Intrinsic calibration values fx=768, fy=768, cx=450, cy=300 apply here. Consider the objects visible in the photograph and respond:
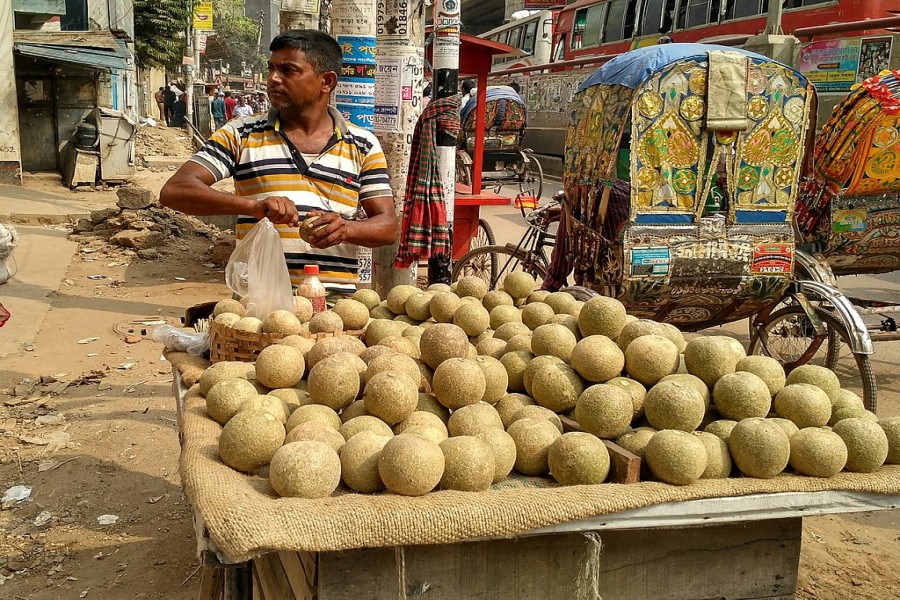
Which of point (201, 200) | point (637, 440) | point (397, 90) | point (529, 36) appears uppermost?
point (529, 36)

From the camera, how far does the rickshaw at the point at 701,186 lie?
4.55 m

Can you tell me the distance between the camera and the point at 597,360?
2383 millimetres

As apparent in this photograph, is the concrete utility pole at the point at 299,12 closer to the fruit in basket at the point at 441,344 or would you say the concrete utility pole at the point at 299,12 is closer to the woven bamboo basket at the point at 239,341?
the woven bamboo basket at the point at 239,341

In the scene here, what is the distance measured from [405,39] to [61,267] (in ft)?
19.6

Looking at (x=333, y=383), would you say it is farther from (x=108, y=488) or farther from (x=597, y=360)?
(x=108, y=488)

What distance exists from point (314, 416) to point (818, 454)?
4.54 feet

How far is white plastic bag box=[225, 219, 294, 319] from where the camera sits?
10.1ft

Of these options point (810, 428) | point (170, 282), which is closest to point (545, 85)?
point (170, 282)

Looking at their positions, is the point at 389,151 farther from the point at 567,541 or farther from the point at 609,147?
the point at 567,541

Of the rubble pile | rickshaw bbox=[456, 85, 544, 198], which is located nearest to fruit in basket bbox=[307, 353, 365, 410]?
the rubble pile

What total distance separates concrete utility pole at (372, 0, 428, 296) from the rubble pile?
4.85 meters

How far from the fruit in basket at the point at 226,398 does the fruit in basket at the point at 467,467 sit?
69cm

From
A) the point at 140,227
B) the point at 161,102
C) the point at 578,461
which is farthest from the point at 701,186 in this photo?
the point at 161,102

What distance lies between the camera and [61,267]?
365 inches
